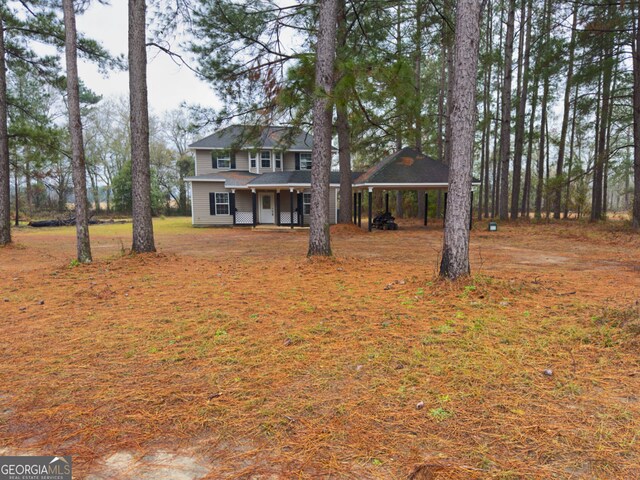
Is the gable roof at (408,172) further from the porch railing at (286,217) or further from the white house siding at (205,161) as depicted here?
the white house siding at (205,161)

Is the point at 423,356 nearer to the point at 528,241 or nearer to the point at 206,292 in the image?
the point at 206,292

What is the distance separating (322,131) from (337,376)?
19.6ft

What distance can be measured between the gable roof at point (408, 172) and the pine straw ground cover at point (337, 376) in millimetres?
11210

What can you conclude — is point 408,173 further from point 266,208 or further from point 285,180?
point 266,208

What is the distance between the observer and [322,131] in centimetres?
780

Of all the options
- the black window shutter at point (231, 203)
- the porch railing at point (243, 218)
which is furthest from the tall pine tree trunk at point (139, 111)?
the black window shutter at point (231, 203)

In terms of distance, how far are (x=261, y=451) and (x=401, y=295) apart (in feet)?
11.3

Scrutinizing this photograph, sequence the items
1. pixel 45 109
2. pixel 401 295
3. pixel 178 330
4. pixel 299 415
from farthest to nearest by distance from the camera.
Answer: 1. pixel 45 109
2. pixel 401 295
3. pixel 178 330
4. pixel 299 415

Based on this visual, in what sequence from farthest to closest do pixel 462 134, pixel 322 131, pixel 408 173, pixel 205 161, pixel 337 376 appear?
pixel 205 161 < pixel 408 173 < pixel 322 131 < pixel 462 134 < pixel 337 376

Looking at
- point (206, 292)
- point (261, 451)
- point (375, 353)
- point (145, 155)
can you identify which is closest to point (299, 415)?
point (261, 451)

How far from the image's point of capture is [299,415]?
7.54ft

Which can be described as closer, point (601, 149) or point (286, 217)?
point (601, 149)

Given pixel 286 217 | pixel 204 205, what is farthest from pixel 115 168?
pixel 286 217

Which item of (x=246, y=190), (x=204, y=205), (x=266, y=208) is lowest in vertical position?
(x=266, y=208)
